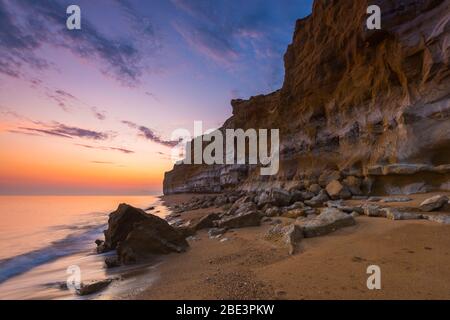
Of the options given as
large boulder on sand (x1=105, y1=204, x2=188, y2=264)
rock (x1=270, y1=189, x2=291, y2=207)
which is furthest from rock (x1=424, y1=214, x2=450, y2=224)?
large boulder on sand (x1=105, y1=204, x2=188, y2=264)

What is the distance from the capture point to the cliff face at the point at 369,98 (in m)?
12.3

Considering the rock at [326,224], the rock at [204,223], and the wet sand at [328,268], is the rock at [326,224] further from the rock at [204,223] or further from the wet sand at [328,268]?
the rock at [204,223]

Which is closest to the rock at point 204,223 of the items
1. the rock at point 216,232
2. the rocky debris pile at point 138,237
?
the rock at point 216,232

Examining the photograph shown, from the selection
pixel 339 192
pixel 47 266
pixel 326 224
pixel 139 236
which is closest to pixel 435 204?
pixel 326 224

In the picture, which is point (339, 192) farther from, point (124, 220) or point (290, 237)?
point (124, 220)

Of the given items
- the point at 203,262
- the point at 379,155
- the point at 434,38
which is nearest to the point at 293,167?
the point at 379,155

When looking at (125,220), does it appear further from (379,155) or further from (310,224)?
(379,155)

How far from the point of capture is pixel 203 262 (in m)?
6.32

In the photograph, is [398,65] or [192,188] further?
[192,188]

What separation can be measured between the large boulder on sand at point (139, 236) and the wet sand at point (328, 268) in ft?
3.21

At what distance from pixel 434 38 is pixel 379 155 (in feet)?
20.4

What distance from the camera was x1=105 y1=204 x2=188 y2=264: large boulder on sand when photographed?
25.6 ft

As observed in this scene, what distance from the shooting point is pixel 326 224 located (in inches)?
267
